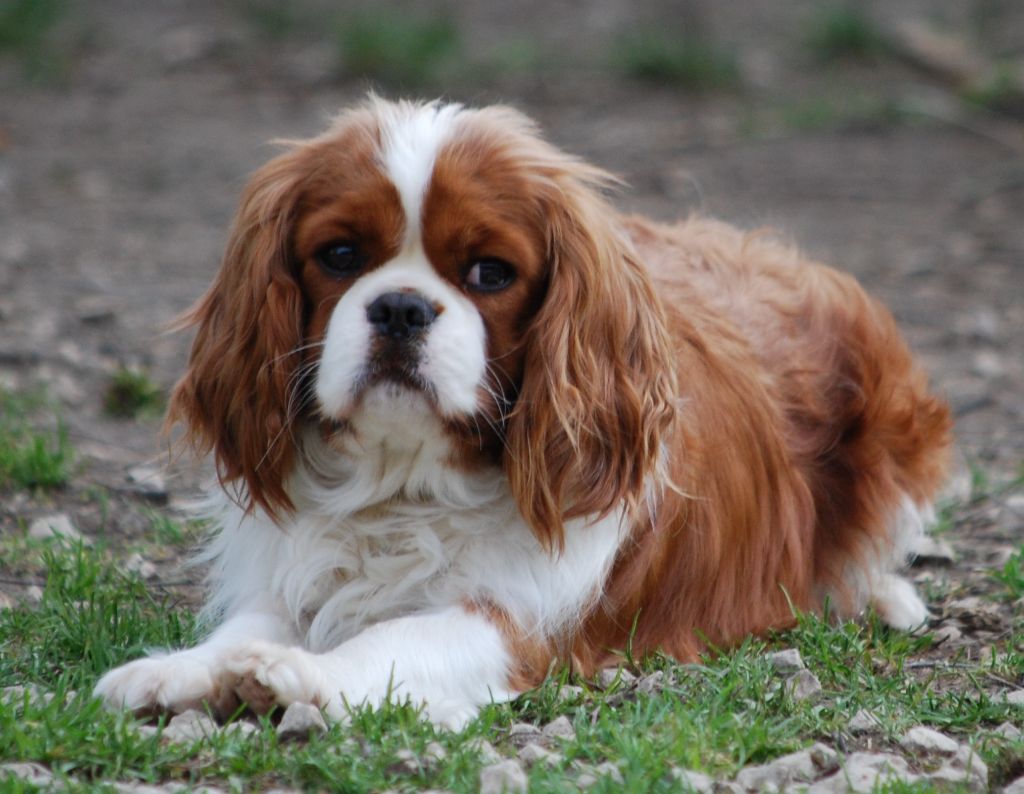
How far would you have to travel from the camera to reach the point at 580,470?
4.00 metres

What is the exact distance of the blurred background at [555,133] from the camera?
24.2 ft

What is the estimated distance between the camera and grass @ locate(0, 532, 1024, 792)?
3.31 metres

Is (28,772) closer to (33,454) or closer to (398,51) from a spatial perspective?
(33,454)

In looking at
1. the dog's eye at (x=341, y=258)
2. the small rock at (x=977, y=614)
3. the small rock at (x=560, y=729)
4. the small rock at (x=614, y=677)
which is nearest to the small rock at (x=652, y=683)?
the small rock at (x=614, y=677)

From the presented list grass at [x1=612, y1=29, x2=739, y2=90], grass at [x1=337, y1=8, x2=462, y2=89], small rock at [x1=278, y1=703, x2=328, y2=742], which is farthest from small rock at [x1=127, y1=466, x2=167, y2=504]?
grass at [x1=612, y1=29, x2=739, y2=90]

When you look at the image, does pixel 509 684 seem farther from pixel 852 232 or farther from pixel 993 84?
pixel 993 84

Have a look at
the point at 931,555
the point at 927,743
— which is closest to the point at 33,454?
the point at 931,555

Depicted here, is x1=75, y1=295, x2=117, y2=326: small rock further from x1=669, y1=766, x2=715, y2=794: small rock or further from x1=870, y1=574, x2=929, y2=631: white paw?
x1=669, y1=766, x2=715, y2=794: small rock

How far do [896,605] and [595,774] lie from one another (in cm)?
166

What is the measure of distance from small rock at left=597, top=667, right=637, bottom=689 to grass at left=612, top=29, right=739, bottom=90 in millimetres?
8828

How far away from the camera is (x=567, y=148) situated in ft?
35.0

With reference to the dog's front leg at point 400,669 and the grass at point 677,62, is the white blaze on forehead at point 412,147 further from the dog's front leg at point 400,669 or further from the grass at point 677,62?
the grass at point 677,62

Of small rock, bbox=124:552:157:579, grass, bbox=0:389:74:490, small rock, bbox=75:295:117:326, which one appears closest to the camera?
small rock, bbox=124:552:157:579

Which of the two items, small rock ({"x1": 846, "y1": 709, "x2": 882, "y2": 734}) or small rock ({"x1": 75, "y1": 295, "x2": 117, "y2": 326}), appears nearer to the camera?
small rock ({"x1": 846, "y1": 709, "x2": 882, "y2": 734})
